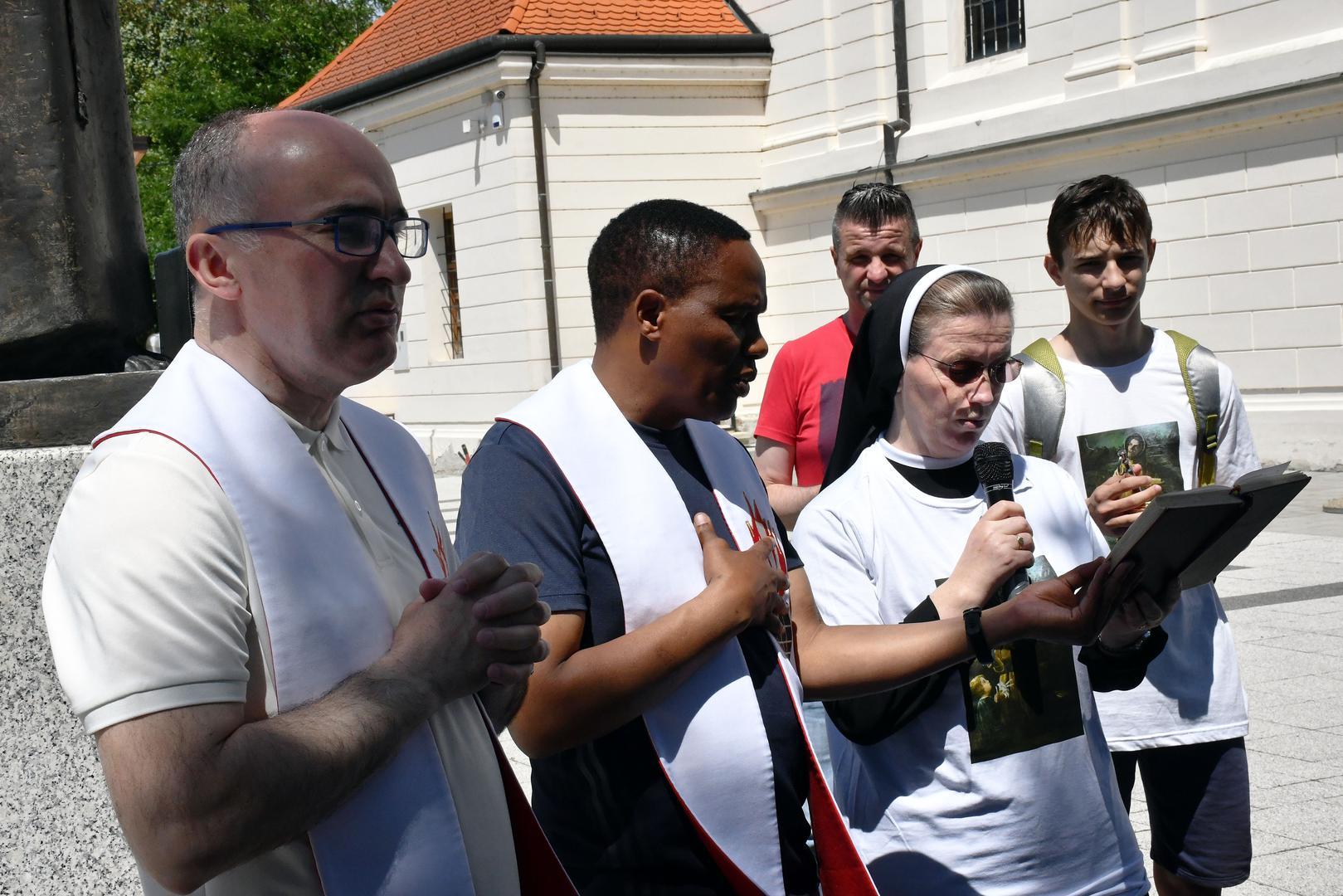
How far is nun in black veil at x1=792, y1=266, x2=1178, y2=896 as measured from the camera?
254 cm

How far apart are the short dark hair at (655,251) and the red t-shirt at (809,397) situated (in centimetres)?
229

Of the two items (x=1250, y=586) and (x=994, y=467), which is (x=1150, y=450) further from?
(x=1250, y=586)

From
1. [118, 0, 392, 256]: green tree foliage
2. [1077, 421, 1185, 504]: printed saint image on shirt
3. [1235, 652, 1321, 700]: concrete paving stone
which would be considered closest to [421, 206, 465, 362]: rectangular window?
[118, 0, 392, 256]: green tree foliage

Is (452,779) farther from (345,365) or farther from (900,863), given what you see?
(900,863)

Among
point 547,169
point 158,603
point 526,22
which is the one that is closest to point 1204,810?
point 158,603

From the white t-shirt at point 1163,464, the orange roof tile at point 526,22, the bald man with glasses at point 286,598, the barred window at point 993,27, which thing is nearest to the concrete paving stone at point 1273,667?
the white t-shirt at point 1163,464

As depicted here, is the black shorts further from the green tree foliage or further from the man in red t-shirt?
the green tree foliage

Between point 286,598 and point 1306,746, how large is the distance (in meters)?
5.07

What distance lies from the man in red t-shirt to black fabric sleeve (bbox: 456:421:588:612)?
243 cm

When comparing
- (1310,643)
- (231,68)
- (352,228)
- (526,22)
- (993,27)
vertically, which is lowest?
(1310,643)

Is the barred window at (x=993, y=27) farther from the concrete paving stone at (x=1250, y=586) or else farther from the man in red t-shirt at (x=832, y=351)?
the man in red t-shirt at (x=832, y=351)

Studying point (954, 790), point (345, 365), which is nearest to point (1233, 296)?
point (954, 790)

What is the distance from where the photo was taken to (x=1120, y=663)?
2.84m

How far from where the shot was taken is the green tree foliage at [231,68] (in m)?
33.3
